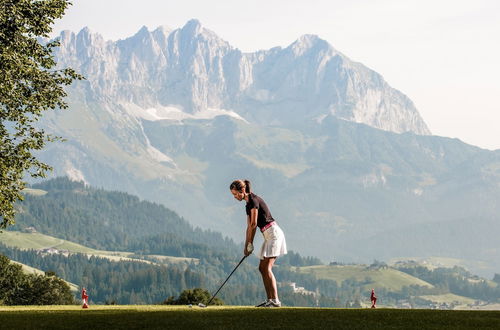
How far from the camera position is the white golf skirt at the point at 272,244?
110 feet

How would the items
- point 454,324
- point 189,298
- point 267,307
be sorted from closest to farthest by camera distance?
point 454,324, point 267,307, point 189,298

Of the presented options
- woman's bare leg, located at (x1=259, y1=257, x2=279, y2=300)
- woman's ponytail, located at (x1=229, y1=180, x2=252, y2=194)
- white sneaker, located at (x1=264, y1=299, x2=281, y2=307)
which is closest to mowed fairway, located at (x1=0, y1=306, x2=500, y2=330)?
woman's bare leg, located at (x1=259, y1=257, x2=279, y2=300)

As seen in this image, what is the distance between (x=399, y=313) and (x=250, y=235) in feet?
23.0

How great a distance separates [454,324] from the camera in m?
28.8

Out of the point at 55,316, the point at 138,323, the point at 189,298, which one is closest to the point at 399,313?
the point at 138,323

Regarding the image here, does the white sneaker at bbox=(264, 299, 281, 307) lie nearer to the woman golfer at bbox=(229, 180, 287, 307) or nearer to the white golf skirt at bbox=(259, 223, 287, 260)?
the woman golfer at bbox=(229, 180, 287, 307)

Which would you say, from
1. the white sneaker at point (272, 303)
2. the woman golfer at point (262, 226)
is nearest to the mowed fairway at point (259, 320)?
the white sneaker at point (272, 303)

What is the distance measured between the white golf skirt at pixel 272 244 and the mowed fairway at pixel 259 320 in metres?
2.43

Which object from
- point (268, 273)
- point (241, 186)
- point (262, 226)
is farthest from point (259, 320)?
point (241, 186)

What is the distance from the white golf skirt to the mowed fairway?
7.98ft

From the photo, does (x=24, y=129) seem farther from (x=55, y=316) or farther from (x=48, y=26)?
(x=55, y=316)

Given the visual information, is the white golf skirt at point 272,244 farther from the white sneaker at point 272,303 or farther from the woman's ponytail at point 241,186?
the white sneaker at point 272,303

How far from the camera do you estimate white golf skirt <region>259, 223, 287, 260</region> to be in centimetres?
3359

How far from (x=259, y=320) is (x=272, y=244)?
4654mm
